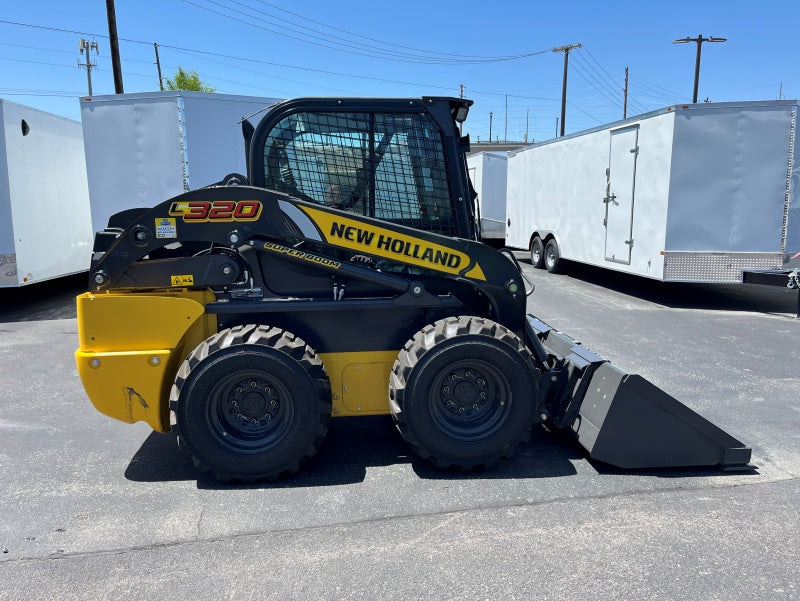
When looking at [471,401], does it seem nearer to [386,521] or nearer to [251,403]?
[386,521]

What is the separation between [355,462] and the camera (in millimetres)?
4273

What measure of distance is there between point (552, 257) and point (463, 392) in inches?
449

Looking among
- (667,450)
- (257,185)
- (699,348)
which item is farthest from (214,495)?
(699,348)

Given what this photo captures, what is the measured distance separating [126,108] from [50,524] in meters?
8.58

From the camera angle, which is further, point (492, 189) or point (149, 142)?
point (492, 189)

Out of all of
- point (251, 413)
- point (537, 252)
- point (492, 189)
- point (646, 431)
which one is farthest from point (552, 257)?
point (251, 413)

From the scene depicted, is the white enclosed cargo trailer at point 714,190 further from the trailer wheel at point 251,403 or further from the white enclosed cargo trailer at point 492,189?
the white enclosed cargo trailer at point 492,189

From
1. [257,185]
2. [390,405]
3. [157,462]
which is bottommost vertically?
[157,462]

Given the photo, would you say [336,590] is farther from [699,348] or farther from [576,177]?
[576,177]

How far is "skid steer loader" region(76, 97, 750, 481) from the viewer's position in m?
3.88

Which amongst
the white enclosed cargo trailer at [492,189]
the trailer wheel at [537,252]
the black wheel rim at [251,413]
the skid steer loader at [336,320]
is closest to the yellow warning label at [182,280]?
the skid steer loader at [336,320]

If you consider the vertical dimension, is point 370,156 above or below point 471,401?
above

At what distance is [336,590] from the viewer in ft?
9.31

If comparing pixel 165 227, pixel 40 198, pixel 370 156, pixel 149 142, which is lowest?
pixel 165 227
